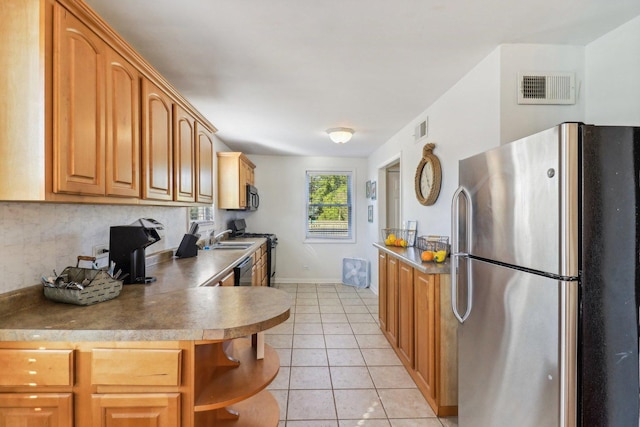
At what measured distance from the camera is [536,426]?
1.24 meters

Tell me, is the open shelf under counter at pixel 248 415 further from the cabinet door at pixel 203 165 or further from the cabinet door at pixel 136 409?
the cabinet door at pixel 203 165

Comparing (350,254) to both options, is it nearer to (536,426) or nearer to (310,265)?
(310,265)

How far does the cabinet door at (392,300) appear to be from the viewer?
2961 mm

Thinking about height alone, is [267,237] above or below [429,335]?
above

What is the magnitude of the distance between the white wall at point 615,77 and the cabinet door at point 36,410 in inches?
118

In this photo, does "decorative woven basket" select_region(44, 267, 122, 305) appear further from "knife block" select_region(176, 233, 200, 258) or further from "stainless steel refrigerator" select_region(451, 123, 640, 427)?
"stainless steel refrigerator" select_region(451, 123, 640, 427)

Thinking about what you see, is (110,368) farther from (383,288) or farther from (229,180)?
(229,180)

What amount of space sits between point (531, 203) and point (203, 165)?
2.62 meters

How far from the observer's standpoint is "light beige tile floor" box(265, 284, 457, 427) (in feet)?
6.89

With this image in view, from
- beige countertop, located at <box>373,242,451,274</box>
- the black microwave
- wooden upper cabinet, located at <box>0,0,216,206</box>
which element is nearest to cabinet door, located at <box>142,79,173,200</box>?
wooden upper cabinet, located at <box>0,0,216,206</box>

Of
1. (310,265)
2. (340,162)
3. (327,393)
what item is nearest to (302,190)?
(340,162)

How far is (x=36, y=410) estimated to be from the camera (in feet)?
3.64

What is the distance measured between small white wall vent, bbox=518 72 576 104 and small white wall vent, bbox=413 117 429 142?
116cm

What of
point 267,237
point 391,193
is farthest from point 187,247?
point 391,193
